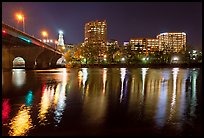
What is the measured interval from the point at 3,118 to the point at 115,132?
5.03m

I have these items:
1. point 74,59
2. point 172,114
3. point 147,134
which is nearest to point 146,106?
point 172,114

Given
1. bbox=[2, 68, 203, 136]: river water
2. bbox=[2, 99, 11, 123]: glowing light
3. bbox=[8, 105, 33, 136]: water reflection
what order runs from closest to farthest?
1. bbox=[8, 105, 33, 136]: water reflection
2. bbox=[2, 68, 203, 136]: river water
3. bbox=[2, 99, 11, 123]: glowing light

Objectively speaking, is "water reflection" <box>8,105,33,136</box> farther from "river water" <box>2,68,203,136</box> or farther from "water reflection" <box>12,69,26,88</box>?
"water reflection" <box>12,69,26,88</box>

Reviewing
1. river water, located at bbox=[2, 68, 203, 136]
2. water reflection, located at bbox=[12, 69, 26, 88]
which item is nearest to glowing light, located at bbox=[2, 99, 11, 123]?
river water, located at bbox=[2, 68, 203, 136]

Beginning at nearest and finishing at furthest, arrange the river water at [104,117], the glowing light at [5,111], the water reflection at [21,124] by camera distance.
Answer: the water reflection at [21,124], the river water at [104,117], the glowing light at [5,111]

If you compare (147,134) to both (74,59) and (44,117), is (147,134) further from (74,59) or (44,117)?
(74,59)

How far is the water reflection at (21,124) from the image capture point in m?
8.73

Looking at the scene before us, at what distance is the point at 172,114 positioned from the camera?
11281mm

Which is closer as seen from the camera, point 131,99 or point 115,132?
point 115,132

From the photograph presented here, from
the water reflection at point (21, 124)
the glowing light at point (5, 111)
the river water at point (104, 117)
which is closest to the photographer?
the water reflection at point (21, 124)

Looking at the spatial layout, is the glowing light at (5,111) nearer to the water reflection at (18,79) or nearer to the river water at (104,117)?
the river water at (104,117)

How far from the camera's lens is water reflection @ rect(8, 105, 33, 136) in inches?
344

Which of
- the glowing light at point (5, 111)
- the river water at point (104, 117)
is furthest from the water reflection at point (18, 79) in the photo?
the river water at point (104, 117)

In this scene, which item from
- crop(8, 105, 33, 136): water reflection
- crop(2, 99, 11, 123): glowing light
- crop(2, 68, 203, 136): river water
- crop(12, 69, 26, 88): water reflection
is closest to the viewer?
crop(8, 105, 33, 136): water reflection
